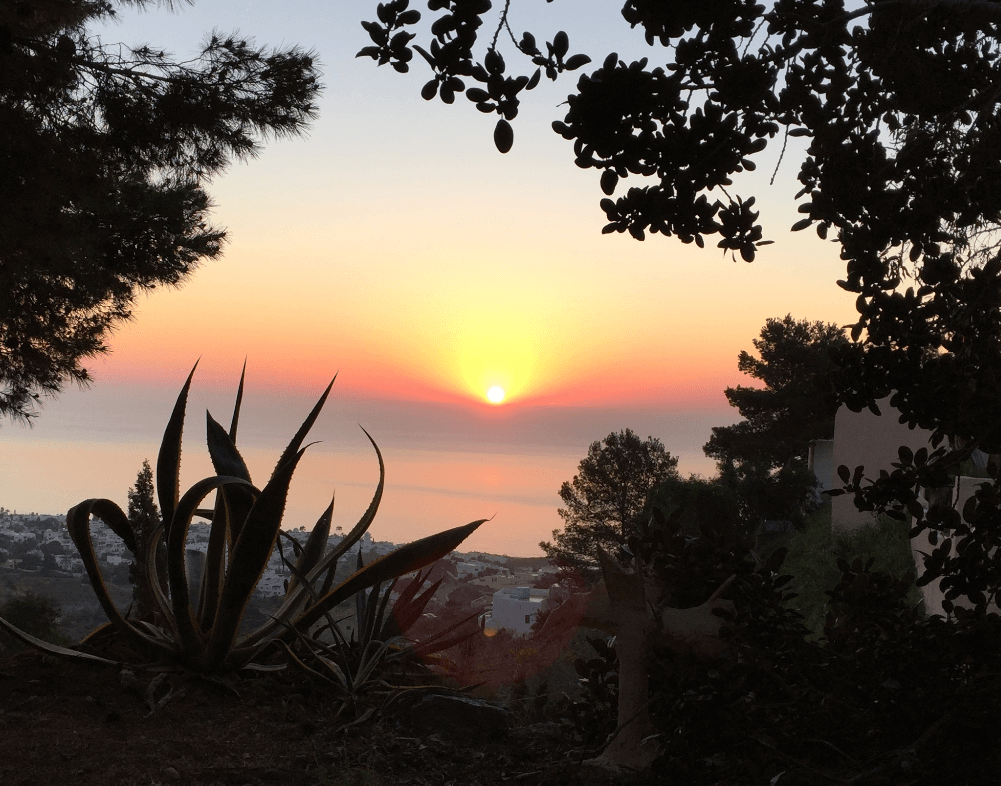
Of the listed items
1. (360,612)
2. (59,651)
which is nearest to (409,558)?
(360,612)

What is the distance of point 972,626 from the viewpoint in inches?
93.3

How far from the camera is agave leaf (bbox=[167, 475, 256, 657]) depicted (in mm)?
3629

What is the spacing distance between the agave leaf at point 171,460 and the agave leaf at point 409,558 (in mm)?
964

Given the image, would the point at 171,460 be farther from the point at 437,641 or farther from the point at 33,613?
the point at 33,613

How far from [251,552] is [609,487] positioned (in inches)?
889

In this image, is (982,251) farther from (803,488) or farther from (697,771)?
(803,488)

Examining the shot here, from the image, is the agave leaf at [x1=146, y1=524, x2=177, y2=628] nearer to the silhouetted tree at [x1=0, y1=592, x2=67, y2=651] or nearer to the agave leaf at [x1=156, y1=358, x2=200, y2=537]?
the agave leaf at [x1=156, y1=358, x2=200, y2=537]

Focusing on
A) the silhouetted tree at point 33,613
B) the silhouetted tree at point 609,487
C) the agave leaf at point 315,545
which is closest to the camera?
the agave leaf at point 315,545

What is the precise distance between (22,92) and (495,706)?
623 centimetres

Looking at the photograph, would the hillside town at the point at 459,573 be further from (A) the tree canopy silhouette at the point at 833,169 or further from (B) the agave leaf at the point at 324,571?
(A) the tree canopy silhouette at the point at 833,169

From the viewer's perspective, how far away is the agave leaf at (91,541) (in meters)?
3.82

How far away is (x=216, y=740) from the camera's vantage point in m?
3.09

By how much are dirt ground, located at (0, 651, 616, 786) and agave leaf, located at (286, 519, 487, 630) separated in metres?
0.52

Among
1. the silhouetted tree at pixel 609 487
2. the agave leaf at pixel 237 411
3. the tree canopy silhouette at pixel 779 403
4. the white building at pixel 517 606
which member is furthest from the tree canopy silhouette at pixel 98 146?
the tree canopy silhouette at pixel 779 403
